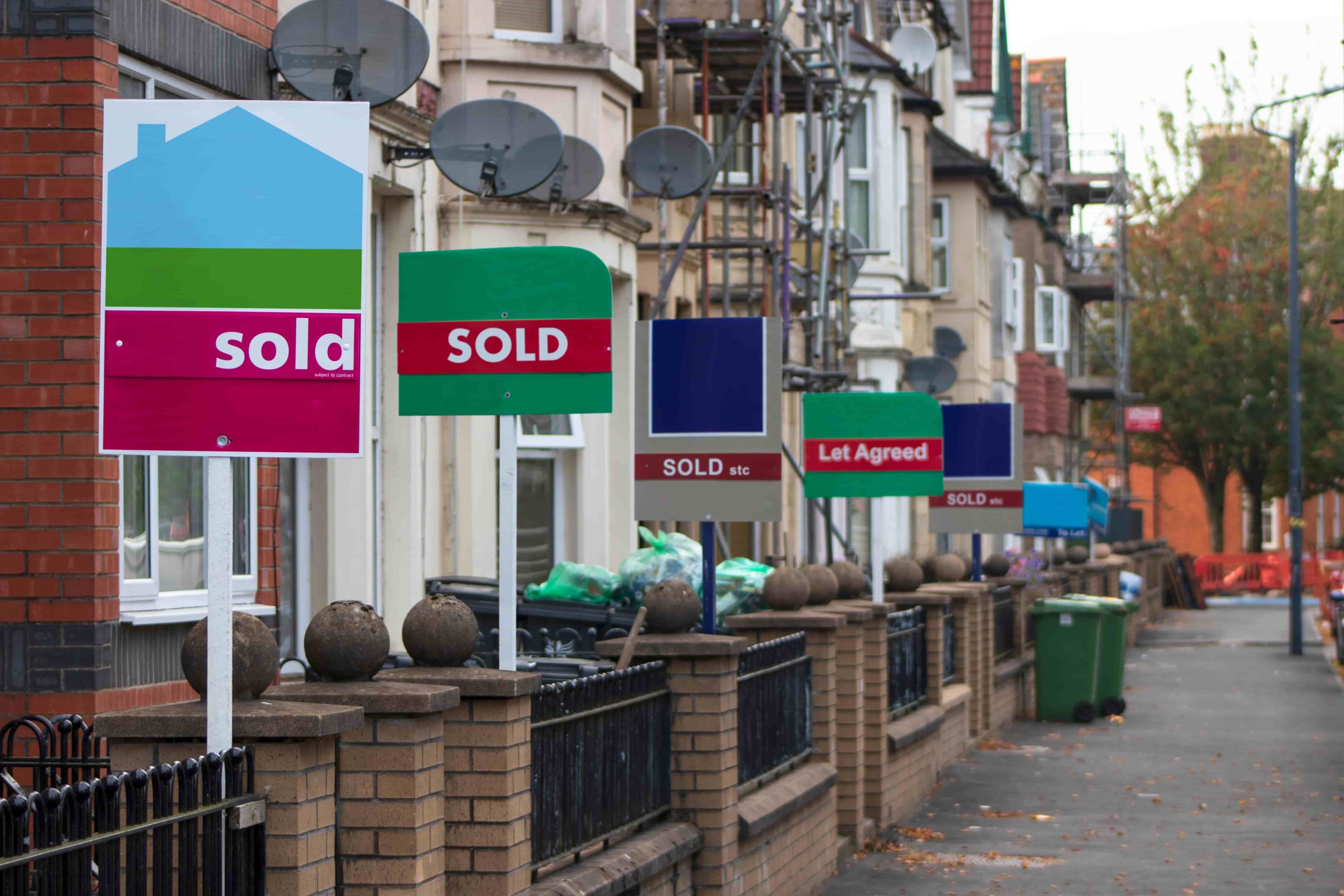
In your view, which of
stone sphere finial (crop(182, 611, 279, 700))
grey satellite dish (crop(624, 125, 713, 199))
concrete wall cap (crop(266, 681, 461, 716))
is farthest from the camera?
grey satellite dish (crop(624, 125, 713, 199))

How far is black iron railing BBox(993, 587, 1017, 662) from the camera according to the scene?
1908 cm

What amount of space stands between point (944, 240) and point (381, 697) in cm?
3136

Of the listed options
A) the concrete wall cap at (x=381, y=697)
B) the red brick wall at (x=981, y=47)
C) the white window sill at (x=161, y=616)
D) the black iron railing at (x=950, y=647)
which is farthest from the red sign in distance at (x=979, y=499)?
the red brick wall at (x=981, y=47)

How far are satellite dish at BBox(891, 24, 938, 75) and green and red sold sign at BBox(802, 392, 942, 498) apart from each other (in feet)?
43.7

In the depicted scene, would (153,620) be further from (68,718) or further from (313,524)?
(313,524)

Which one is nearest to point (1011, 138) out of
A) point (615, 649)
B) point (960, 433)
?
point (960, 433)

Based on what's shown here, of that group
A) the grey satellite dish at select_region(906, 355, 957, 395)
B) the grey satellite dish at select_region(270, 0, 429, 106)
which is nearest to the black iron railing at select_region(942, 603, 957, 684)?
the grey satellite dish at select_region(270, 0, 429, 106)

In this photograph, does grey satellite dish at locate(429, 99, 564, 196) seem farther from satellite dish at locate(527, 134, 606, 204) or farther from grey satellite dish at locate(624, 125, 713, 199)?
grey satellite dish at locate(624, 125, 713, 199)

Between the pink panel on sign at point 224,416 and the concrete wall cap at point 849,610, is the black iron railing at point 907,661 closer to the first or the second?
the concrete wall cap at point 849,610

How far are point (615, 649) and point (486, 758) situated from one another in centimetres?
242

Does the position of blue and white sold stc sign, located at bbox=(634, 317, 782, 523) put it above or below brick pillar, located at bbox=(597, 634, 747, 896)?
above

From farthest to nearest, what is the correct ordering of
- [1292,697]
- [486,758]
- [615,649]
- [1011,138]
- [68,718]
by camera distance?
[1011,138]
[1292,697]
[615,649]
[68,718]
[486,758]

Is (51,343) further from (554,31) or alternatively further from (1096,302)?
(1096,302)

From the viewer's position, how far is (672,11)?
17578 mm
